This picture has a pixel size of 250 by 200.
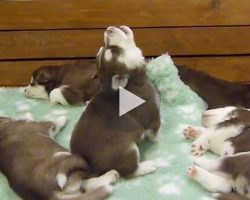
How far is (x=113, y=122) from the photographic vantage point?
170 cm

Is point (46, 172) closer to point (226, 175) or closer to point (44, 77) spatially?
point (226, 175)

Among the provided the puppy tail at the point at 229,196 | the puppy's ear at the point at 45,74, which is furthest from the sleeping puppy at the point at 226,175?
the puppy's ear at the point at 45,74

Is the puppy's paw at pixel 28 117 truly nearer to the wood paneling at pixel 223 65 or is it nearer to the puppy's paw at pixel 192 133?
the puppy's paw at pixel 192 133

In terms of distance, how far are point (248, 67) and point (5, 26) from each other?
1308 millimetres

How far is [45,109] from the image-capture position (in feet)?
7.63

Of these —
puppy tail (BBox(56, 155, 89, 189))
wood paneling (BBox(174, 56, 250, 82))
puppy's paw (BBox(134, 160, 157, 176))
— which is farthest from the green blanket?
wood paneling (BBox(174, 56, 250, 82))

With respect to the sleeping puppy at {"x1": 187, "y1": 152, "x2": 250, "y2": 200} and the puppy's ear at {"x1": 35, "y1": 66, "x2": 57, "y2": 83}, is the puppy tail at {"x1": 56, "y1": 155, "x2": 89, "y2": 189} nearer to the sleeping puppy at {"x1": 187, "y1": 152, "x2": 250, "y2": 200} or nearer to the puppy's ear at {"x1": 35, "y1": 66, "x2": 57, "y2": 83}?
the sleeping puppy at {"x1": 187, "y1": 152, "x2": 250, "y2": 200}

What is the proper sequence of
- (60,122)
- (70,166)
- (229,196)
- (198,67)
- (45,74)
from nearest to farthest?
(229,196) < (70,166) < (60,122) < (45,74) < (198,67)

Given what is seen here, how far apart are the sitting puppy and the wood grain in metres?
0.76

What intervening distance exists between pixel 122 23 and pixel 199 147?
0.95 meters

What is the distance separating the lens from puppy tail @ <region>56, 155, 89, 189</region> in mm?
1647

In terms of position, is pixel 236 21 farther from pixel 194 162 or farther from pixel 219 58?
pixel 194 162

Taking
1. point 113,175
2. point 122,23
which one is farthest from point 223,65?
point 113,175

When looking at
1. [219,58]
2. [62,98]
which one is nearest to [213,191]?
[62,98]
